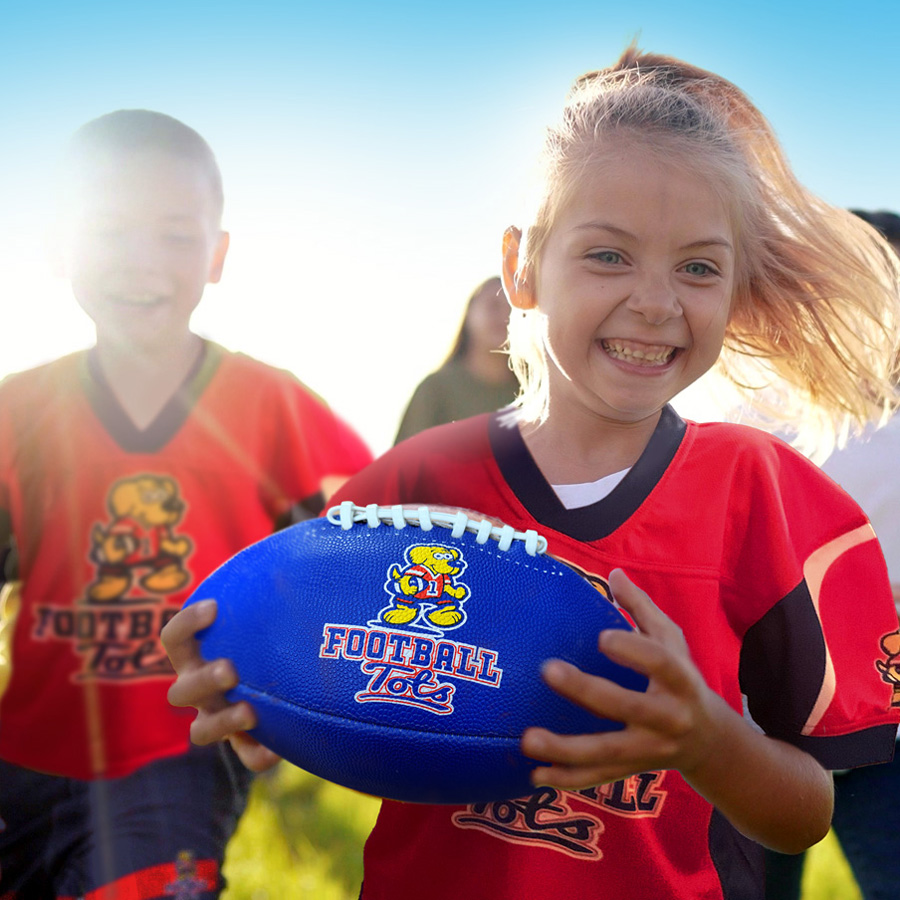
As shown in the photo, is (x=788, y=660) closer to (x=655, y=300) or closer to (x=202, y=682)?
(x=655, y=300)

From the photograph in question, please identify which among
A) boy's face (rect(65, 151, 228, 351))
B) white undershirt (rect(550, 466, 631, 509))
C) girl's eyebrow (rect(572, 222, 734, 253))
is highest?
boy's face (rect(65, 151, 228, 351))

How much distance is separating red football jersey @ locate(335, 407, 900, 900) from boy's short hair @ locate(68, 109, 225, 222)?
1653 millimetres

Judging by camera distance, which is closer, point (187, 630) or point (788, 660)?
point (187, 630)

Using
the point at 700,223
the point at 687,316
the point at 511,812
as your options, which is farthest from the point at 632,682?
the point at 700,223

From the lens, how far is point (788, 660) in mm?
1581

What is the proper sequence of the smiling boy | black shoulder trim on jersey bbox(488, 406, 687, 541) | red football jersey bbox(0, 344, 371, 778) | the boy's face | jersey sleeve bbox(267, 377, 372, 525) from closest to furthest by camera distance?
1. black shoulder trim on jersey bbox(488, 406, 687, 541)
2. the smiling boy
3. red football jersey bbox(0, 344, 371, 778)
4. jersey sleeve bbox(267, 377, 372, 525)
5. the boy's face

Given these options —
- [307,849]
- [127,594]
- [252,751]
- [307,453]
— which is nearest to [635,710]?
[252,751]

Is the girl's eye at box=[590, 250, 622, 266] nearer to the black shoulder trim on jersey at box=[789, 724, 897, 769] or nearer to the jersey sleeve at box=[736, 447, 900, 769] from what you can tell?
the jersey sleeve at box=[736, 447, 900, 769]

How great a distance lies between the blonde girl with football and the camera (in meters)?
1.52

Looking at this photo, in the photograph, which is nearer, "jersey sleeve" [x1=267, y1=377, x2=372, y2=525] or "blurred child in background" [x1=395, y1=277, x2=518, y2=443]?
"jersey sleeve" [x1=267, y1=377, x2=372, y2=525]

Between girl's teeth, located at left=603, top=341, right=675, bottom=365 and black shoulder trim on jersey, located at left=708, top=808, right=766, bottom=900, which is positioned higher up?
girl's teeth, located at left=603, top=341, right=675, bottom=365

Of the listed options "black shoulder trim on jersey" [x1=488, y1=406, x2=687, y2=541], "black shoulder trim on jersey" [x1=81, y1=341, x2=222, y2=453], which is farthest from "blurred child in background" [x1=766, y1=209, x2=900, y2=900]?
"black shoulder trim on jersey" [x1=81, y1=341, x2=222, y2=453]

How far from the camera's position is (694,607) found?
1574 millimetres

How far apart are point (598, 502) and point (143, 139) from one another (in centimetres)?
187
